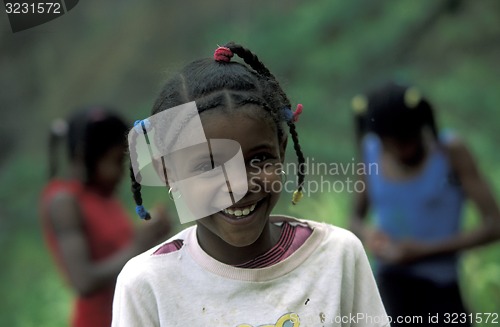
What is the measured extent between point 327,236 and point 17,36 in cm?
429

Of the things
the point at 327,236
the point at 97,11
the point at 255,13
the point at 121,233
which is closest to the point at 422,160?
the point at 121,233

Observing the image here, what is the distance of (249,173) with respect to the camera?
1.63m

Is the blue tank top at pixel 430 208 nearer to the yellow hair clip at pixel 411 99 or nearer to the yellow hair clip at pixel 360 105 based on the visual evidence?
the yellow hair clip at pixel 411 99

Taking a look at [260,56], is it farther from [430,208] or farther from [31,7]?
[430,208]

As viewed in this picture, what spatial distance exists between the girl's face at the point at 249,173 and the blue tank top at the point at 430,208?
1508 mm

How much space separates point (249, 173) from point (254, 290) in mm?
250

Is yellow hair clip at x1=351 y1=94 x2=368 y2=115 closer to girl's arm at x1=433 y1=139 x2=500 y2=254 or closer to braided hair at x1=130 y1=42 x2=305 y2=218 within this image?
girl's arm at x1=433 y1=139 x2=500 y2=254

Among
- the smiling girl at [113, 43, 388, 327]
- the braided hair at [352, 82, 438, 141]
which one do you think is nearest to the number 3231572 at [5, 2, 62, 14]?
the braided hair at [352, 82, 438, 141]

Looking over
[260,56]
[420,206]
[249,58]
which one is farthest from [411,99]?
[260,56]

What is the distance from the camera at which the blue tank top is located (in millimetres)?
3070

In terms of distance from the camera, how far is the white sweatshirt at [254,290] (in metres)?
1.66

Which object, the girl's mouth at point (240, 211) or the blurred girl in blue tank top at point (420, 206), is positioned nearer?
the girl's mouth at point (240, 211)

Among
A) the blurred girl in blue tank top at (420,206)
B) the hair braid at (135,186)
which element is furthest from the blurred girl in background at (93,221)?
the hair braid at (135,186)

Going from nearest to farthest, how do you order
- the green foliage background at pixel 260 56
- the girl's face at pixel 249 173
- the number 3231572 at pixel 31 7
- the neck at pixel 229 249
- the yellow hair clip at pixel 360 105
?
the girl's face at pixel 249 173 → the neck at pixel 229 249 → the yellow hair clip at pixel 360 105 → the number 3231572 at pixel 31 7 → the green foliage background at pixel 260 56
